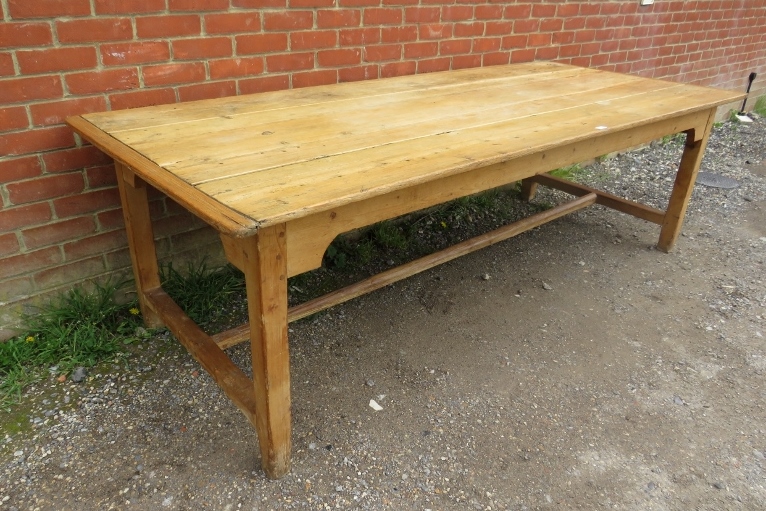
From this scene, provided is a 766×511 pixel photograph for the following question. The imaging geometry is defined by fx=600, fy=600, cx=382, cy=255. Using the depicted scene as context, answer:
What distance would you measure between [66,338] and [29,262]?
34 centimetres

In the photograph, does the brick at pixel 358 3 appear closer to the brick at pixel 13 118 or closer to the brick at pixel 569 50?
the brick at pixel 13 118

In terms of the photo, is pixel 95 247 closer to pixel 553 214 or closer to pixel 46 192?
pixel 46 192

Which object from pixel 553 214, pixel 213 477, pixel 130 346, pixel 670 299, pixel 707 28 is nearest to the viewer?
pixel 213 477

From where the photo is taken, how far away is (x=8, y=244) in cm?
231

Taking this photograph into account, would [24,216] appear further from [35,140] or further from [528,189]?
[528,189]

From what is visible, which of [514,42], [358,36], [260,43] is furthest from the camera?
[514,42]

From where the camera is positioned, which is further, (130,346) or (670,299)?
(670,299)

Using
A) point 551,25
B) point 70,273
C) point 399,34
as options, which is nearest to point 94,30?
point 70,273

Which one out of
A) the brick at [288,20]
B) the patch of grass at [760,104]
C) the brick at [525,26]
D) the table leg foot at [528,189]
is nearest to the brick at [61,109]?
the brick at [288,20]

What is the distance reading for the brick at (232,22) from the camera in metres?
2.53

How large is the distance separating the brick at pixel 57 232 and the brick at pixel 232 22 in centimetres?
96

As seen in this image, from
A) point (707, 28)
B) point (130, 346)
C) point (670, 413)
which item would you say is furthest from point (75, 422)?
point (707, 28)

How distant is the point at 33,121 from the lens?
2221 mm

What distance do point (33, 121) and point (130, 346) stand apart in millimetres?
963
